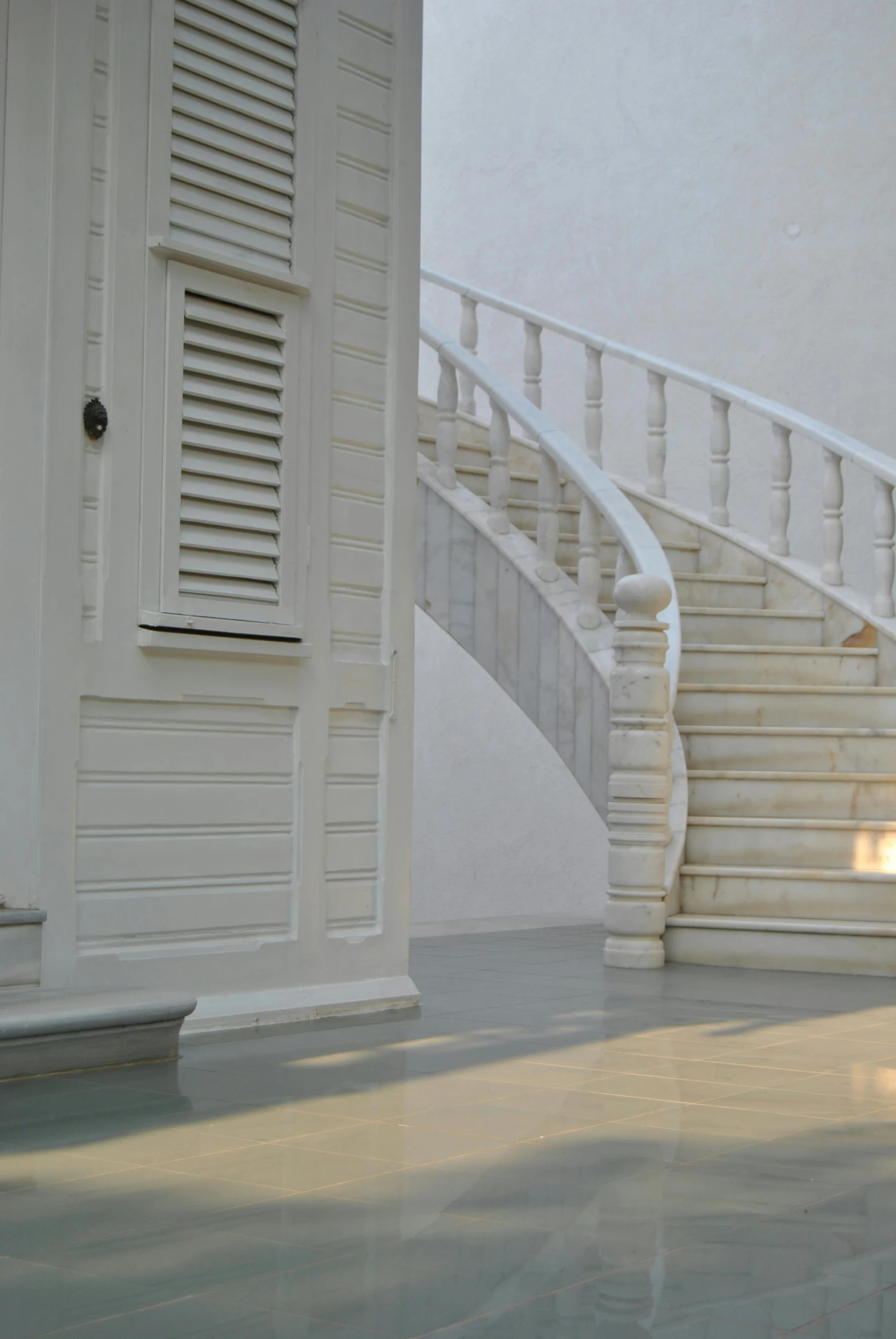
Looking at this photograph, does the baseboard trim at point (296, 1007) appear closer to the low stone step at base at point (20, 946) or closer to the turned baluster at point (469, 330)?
the low stone step at base at point (20, 946)

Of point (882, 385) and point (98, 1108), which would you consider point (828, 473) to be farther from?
point (98, 1108)

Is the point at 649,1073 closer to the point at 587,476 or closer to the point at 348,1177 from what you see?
the point at 348,1177

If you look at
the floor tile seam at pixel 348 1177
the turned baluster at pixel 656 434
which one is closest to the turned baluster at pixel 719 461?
the turned baluster at pixel 656 434

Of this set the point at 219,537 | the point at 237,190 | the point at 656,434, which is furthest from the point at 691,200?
the point at 219,537

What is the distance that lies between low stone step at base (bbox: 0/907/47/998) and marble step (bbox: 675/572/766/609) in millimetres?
4233

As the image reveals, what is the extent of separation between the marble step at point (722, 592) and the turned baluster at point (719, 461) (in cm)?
35

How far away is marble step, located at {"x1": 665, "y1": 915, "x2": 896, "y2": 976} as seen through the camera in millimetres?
5125

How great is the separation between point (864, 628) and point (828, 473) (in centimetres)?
68

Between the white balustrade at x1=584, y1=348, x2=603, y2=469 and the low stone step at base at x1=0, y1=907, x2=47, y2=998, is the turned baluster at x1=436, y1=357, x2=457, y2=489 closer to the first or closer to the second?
the white balustrade at x1=584, y1=348, x2=603, y2=469

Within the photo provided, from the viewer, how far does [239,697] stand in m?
3.88

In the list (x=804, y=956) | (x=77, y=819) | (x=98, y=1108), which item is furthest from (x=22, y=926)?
(x=804, y=956)

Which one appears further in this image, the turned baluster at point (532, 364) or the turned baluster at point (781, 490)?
the turned baluster at point (532, 364)

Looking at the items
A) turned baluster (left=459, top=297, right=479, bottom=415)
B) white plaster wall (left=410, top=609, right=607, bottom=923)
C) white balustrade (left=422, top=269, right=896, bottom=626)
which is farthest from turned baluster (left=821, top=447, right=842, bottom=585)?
white plaster wall (left=410, top=609, right=607, bottom=923)

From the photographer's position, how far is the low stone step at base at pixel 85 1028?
304cm
